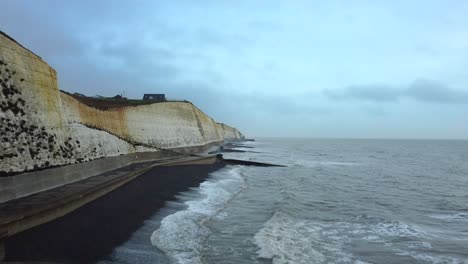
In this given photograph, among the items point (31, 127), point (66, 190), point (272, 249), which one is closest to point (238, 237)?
point (272, 249)

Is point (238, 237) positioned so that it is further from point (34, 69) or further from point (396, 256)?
point (34, 69)

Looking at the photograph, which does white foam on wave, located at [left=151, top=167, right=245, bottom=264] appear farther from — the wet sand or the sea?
the wet sand

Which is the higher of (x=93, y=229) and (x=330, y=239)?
(x=93, y=229)

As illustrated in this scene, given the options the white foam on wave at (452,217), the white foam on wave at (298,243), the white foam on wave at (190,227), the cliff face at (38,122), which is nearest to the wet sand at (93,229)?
the white foam on wave at (190,227)

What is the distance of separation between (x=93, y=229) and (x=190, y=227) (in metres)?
3.35

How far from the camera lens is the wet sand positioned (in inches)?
412

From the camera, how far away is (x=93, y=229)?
526 inches

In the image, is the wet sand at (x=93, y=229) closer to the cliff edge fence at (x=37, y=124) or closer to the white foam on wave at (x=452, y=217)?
the cliff edge fence at (x=37, y=124)

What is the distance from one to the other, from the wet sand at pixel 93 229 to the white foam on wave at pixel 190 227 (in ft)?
3.19

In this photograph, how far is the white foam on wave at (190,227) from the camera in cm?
1213

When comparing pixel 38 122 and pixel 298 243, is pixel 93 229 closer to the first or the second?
pixel 298 243

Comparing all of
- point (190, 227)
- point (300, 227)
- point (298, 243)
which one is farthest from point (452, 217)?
point (190, 227)

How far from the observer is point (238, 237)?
14.5 meters

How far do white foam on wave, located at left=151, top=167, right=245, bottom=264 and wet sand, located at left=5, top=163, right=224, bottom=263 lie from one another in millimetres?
972
